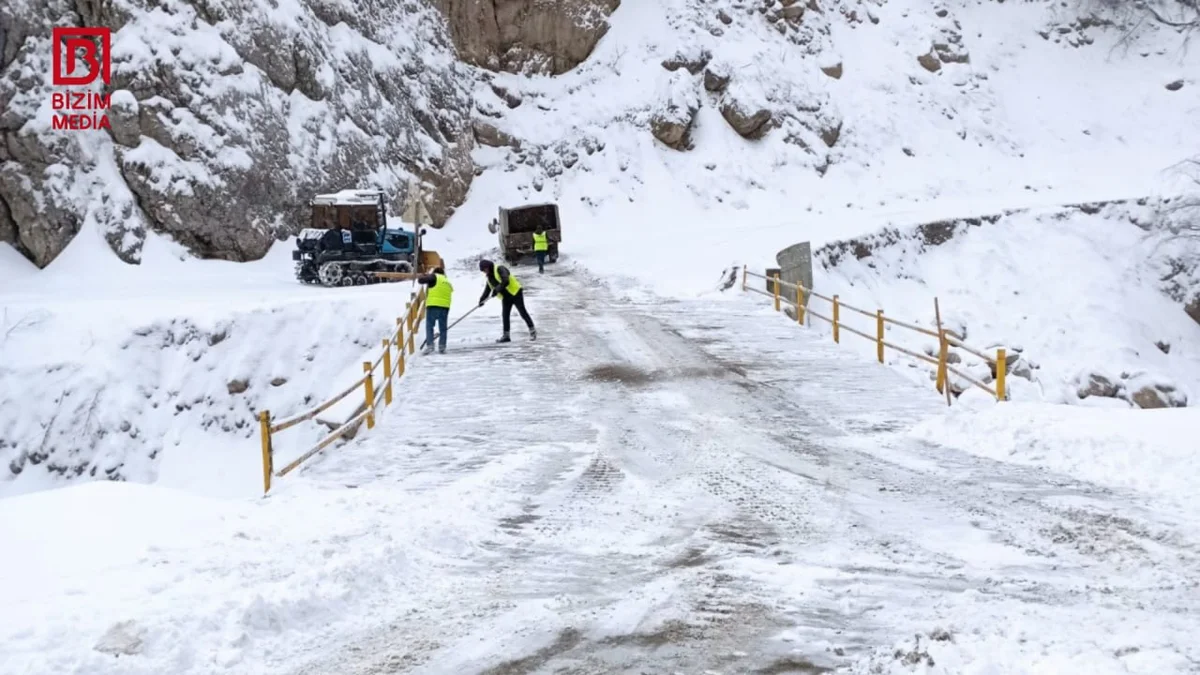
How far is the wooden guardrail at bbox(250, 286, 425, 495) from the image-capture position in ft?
29.2

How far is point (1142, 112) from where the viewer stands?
4441 centimetres

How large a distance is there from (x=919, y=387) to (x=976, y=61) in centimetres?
4054

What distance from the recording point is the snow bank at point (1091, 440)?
8.50m

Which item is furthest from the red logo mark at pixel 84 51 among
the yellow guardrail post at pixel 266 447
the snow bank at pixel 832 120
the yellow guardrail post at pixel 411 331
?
the yellow guardrail post at pixel 266 447

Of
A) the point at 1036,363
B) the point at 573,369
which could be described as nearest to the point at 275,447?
the point at 573,369

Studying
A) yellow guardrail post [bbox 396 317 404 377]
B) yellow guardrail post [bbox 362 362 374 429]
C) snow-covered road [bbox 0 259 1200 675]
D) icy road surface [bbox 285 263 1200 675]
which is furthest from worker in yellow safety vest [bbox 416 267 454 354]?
snow-covered road [bbox 0 259 1200 675]

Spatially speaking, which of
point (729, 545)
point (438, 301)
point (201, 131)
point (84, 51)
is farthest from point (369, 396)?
point (84, 51)

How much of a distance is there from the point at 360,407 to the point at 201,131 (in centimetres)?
2294

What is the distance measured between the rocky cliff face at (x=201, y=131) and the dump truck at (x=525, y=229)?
23.5 feet

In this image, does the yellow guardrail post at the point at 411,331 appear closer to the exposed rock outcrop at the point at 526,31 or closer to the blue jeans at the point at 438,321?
the blue jeans at the point at 438,321

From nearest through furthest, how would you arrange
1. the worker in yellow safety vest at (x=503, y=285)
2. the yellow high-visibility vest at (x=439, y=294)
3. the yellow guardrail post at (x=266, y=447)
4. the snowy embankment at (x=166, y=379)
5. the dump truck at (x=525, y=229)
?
the yellow guardrail post at (x=266, y=447) < the yellow high-visibility vest at (x=439, y=294) < the worker in yellow safety vest at (x=503, y=285) < the snowy embankment at (x=166, y=379) < the dump truck at (x=525, y=229)

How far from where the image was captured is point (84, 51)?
100 feet

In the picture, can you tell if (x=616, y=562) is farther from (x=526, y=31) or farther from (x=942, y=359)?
(x=526, y=31)

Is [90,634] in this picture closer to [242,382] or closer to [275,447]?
[275,447]
